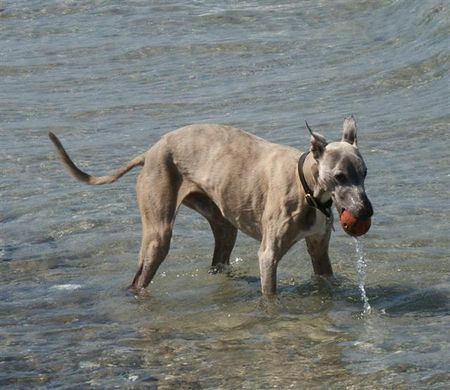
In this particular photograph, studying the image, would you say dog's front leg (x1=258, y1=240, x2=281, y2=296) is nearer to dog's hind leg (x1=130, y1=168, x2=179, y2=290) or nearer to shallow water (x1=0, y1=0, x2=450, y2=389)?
shallow water (x1=0, y1=0, x2=450, y2=389)

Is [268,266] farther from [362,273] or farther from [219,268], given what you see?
[219,268]

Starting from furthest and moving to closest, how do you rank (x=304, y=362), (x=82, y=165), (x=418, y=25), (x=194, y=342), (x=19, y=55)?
1. (x=19, y=55)
2. (x=418, y=25)
3. (x=82, y=165)
4. (x=194, y=342)
5. (x=304, y=362)

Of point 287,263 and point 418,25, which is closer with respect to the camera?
point 287,263

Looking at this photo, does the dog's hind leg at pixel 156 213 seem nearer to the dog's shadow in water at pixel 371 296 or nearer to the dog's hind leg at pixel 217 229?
the dog's hind leg at pixel 217 229

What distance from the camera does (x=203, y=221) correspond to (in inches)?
429

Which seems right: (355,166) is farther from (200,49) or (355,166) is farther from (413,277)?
(200,49)

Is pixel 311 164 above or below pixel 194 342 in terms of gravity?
above

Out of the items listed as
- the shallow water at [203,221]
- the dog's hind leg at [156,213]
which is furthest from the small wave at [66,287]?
the dog's hind leg at [156,213]

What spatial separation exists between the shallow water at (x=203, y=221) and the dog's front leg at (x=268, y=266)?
0.15m

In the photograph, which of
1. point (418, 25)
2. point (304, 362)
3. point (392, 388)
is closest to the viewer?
point (392, 388)

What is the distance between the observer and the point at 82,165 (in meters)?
12.9

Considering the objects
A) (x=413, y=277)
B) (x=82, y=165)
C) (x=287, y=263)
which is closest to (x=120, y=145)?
(x=82, y=165)

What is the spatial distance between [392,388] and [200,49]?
42.2 feet

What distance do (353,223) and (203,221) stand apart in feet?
11.2
